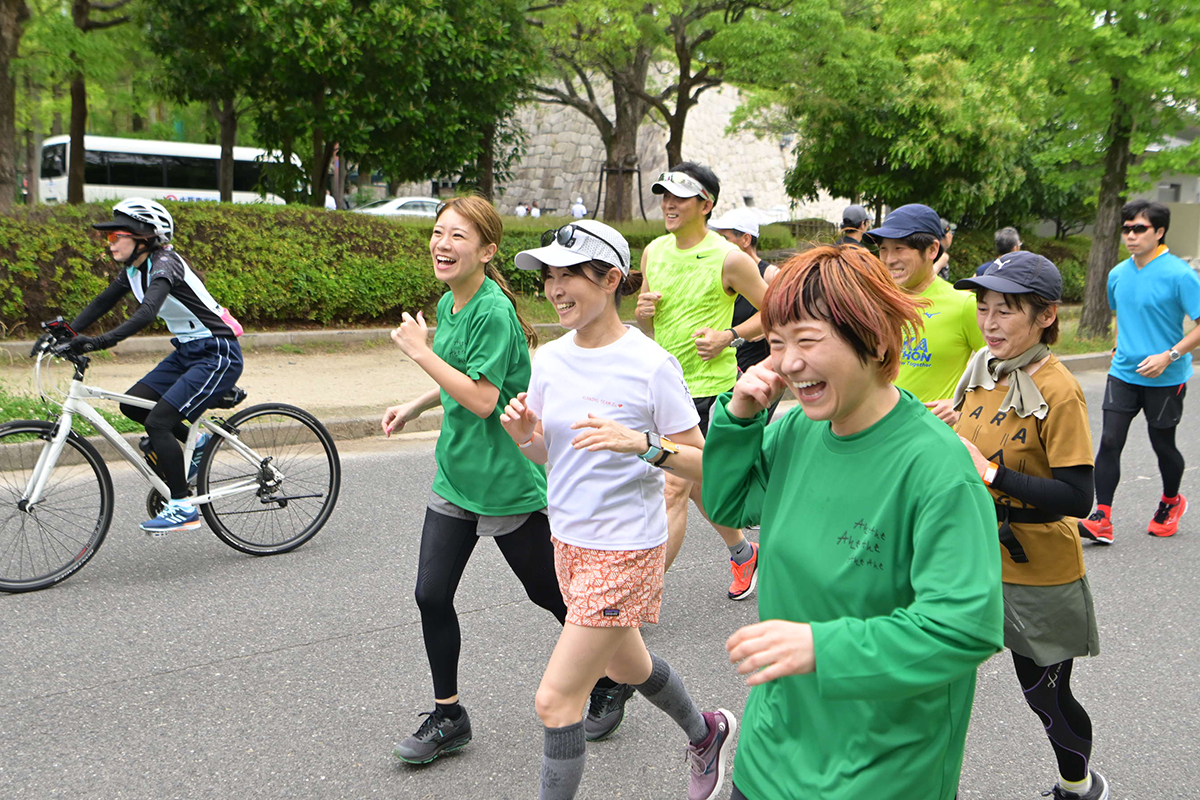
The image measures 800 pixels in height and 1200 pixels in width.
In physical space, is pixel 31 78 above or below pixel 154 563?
above

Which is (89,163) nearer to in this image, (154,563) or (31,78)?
(31,78)

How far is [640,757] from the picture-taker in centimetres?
375

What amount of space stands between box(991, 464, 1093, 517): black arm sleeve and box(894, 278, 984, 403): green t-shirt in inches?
51.0

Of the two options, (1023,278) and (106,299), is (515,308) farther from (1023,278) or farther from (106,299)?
(106,299)

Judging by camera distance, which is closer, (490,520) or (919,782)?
(919,782)

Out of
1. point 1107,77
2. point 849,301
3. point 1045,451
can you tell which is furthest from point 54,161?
point 849,301

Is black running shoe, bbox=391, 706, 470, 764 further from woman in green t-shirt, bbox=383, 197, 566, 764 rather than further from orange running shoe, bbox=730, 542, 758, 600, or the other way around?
orange running shoe, bbox=730, 542, 758, 600

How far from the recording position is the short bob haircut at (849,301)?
1828mm

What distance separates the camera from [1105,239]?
16391mm

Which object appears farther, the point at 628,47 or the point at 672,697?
the point at 628,47

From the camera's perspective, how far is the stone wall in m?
41.1

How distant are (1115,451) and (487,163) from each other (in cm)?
1630

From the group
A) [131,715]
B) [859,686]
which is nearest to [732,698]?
[131,715]

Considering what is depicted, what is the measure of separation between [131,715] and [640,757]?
192cm
